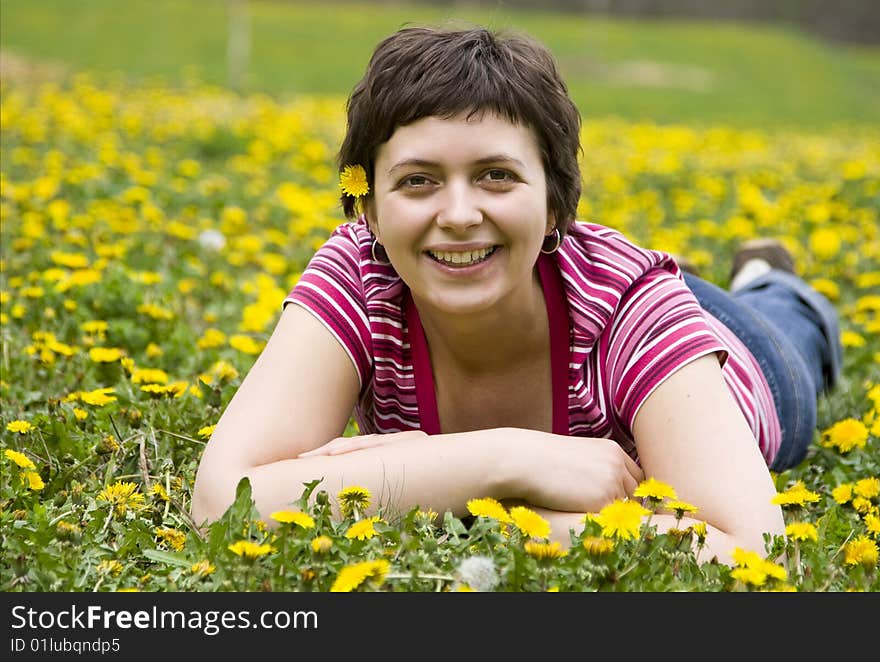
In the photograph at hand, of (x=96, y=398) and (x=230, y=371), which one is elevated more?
(x=230, y=371)

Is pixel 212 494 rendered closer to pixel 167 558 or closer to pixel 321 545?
pixel 167 558

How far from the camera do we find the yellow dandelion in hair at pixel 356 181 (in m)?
2.16

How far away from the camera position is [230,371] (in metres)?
2.67

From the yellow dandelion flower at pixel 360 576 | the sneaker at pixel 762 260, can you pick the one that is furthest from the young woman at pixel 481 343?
the sneaker at pixel 762 260

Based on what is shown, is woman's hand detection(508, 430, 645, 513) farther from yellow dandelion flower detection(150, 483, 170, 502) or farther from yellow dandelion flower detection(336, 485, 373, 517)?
yellow dandelion flower detection(150, 483, 170, 502)

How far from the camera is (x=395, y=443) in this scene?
205cm

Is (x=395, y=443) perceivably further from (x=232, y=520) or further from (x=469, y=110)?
(x=469, y=110)

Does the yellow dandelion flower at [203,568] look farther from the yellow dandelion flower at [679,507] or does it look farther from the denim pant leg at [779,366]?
the denim pant leg at [779,366]

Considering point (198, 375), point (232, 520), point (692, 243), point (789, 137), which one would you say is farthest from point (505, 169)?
point (789, 137)

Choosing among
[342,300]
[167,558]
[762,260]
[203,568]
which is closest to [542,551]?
[203,568]

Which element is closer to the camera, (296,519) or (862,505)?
(296,519)

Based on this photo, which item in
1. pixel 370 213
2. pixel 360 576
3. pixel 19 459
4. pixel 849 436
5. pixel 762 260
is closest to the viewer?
pixel 360 576

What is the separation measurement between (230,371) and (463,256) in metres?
0.87

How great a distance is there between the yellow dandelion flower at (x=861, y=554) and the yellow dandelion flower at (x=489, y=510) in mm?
562
